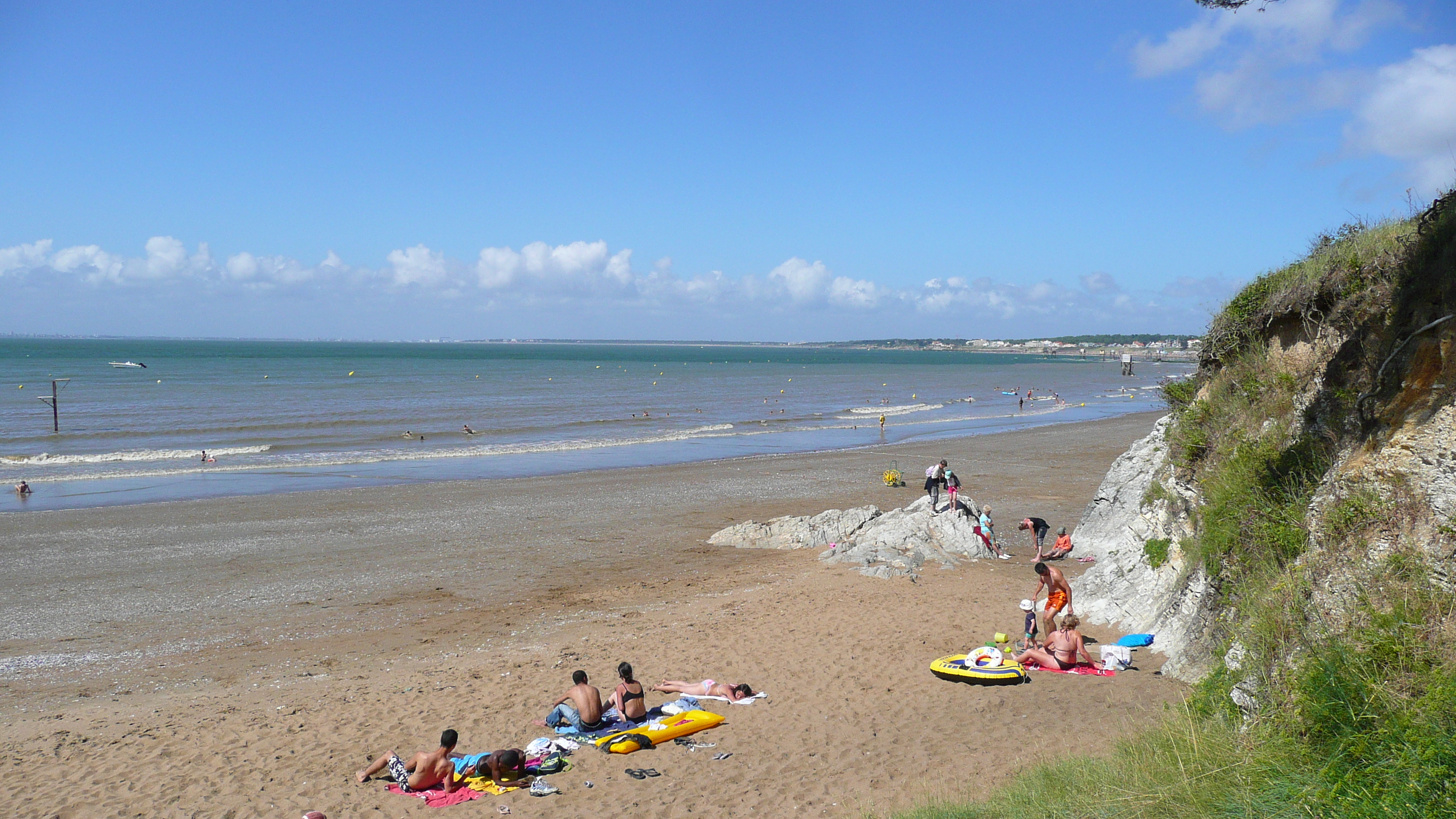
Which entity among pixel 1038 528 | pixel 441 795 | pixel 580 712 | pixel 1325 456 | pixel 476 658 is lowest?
pixel 476 658

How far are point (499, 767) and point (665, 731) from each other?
64.1 inches

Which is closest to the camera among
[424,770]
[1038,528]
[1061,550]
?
[424,770]

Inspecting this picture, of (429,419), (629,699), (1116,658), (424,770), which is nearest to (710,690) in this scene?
(629,699)

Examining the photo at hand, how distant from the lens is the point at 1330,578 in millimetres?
6262

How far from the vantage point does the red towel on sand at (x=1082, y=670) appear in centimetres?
918

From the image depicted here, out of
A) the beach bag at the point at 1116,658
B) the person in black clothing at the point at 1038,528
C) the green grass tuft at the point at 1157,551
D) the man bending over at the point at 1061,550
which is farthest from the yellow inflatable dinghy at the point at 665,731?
the person in black clothing at the point at 1038,528

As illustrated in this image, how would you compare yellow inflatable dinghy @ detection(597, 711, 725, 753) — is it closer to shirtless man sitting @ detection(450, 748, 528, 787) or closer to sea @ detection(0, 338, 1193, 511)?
shirtless man sitting @ detection(450, 748, 528, 787)

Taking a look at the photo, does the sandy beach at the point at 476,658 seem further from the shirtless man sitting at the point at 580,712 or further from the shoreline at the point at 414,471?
the shoreline at the point at 414,471

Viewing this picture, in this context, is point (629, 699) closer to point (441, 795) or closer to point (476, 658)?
point (441, 795)

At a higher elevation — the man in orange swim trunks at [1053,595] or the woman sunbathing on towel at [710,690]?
the man in orange swim trunks at [1053,595]

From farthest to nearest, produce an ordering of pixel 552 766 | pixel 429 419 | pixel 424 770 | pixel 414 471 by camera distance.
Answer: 1. pixel 429 419
2. pixel 414 471
3. pixel 552 766
4. pixel 424 770

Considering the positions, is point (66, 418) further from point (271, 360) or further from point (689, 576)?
point (271, 360)

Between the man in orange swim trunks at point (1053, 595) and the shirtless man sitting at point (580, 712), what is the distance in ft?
17.6

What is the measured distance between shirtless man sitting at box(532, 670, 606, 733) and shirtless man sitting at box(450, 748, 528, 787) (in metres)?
0.83
